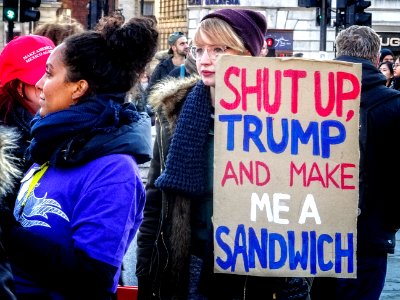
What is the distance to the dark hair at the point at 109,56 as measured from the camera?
301cm

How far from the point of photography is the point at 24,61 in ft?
13.2

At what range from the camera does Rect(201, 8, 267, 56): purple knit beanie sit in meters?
3.75

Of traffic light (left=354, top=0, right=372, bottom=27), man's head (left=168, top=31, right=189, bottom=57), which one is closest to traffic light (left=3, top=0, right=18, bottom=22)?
man's head (left=168, top=31, right=189, bottom=57)

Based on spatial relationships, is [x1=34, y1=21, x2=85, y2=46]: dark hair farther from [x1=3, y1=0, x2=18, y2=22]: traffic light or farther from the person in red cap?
[x1=3, y1=0, x2=18, y2=22]: traffic light

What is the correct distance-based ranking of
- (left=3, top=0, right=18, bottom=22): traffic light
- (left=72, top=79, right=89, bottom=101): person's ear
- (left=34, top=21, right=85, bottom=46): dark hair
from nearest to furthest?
(left=72, top=79, right=89, bottom=101): person's ear < (left=34, top=21, right=85, bottom=46): dark hair < (left=3, top=0, right=18, bottom=22): traffic light

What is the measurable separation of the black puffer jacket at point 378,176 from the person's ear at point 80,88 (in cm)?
197

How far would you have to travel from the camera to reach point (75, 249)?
8.92ft

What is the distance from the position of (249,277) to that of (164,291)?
0.99 ft

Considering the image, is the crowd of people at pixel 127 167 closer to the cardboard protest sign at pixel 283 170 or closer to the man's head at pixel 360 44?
the man's head at pixel 360 44

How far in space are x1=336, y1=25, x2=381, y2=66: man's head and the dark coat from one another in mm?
1422

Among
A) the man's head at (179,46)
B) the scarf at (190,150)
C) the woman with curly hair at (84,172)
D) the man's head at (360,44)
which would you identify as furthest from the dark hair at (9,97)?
the man's head at (179,46)

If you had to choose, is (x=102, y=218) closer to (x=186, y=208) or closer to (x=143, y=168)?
(x=186, y=208)

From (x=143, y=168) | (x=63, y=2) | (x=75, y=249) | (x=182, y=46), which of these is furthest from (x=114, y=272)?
(x=63, y=2)

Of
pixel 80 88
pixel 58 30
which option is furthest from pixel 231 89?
pixel 58 30
